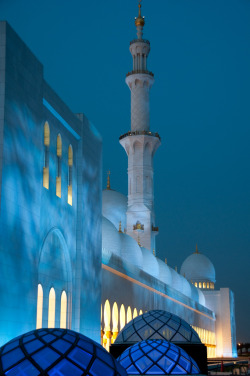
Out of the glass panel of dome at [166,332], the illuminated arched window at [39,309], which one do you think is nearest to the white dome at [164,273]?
the glass panel of dome at [166,332]

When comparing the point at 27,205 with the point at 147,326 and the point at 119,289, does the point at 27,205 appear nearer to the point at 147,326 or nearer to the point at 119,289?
the point at 147,326

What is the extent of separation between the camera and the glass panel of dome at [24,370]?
19.9ft

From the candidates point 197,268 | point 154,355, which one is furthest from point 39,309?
point 197,268

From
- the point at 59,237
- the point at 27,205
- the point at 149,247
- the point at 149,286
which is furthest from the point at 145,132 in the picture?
the point at 27,205

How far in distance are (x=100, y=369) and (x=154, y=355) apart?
11.9 feet

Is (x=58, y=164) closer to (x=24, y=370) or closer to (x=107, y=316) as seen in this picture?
(x=107, y=316)

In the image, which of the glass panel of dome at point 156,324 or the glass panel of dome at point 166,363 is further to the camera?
the glass panel of dome at point 156,324

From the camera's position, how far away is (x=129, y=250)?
27.5 meters

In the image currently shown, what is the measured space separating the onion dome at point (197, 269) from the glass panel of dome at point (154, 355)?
38.8m

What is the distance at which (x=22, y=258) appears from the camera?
12.5 m

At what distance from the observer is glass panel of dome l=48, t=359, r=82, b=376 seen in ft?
19.9

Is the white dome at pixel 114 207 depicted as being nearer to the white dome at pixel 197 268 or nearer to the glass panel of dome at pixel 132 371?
the white dome at pixel 197 268

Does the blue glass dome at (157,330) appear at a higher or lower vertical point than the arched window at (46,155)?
lower

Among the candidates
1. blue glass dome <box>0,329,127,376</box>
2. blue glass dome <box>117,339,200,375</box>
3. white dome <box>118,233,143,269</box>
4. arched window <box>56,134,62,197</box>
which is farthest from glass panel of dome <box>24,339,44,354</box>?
white dome <box>118,233,143,269</box>
